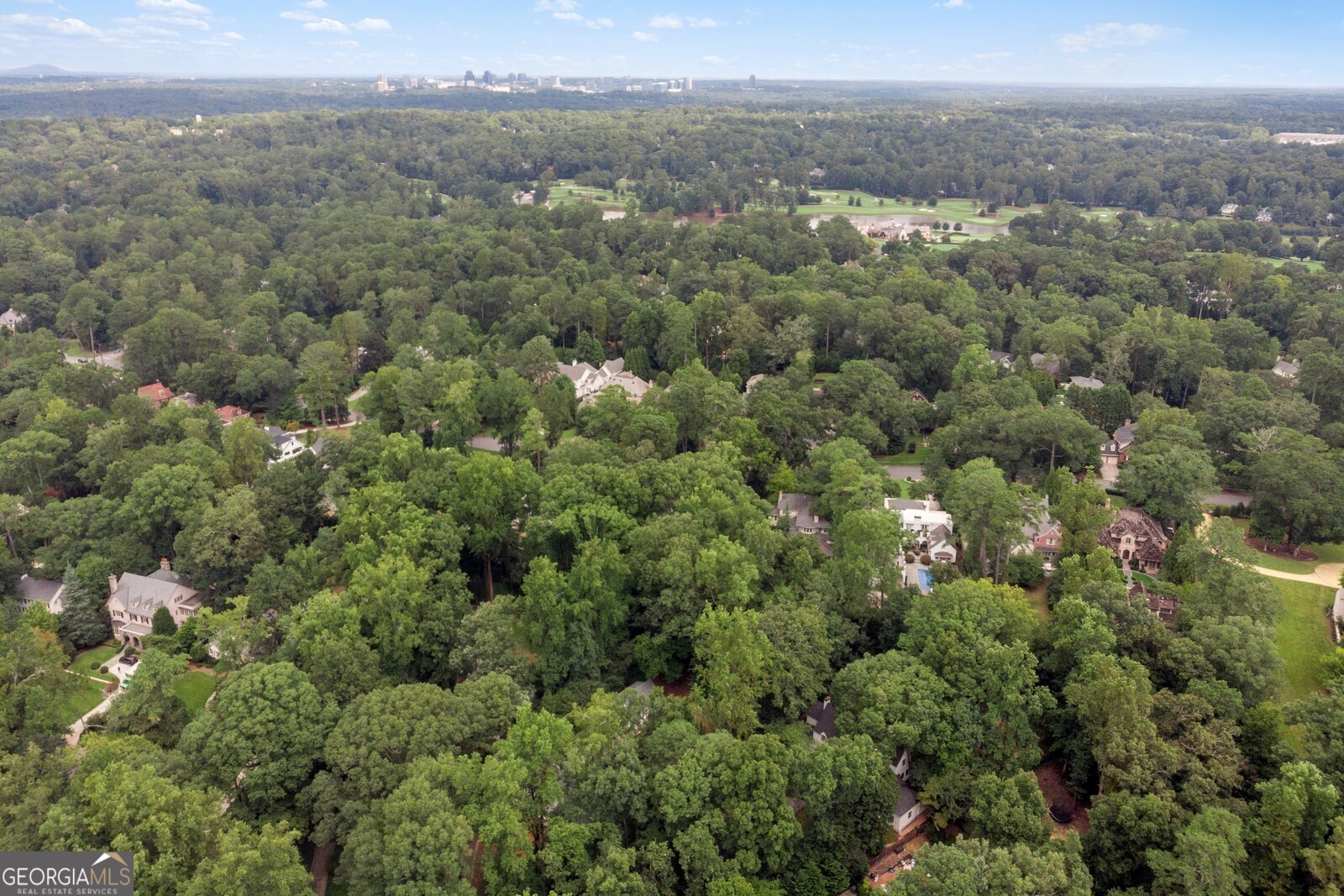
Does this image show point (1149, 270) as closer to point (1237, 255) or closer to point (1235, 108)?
point (1237, 255)

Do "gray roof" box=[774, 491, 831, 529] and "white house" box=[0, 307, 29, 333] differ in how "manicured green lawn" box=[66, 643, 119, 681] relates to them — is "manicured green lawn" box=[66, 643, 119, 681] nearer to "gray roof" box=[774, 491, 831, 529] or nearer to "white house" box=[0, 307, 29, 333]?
"gray roof" box=[774, 491, 831, 529]

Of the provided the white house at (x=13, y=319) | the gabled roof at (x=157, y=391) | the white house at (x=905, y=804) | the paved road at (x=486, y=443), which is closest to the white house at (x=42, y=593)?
the paved road at (x=486, y=443)

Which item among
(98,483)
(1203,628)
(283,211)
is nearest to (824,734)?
(1203,628)

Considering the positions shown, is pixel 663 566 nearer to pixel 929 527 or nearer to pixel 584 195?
pixel 929 527

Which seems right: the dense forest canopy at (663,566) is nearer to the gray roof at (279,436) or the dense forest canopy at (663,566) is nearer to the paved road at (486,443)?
the gray roof at (279,436)

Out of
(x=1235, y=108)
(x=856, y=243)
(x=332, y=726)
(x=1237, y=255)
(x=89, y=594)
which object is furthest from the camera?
(x=1235, y=108)
